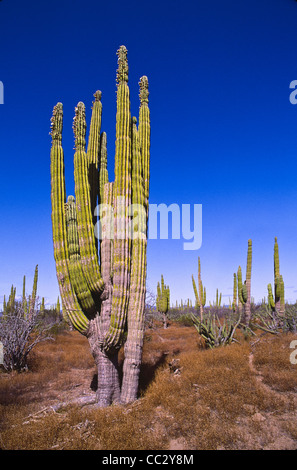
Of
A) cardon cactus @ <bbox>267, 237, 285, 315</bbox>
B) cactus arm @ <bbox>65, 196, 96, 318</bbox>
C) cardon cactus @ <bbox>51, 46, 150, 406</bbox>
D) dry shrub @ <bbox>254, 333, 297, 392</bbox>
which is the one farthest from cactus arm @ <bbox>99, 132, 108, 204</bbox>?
cardon cactus @ <bbox>267, 237, 285, 315</bbox>

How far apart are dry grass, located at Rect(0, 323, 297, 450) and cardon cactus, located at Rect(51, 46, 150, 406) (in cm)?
93

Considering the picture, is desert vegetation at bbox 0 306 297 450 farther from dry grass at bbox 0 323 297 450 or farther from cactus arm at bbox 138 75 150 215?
cactus arm at bbox 138 75 150 215

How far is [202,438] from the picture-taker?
12.4ft

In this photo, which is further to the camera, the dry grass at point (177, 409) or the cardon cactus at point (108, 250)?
the cardon cactus at point (108, 250)

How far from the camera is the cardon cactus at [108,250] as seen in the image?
214 inches

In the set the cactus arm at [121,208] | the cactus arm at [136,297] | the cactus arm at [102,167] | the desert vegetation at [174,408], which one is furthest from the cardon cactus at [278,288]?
the cactus arm at [102,167]

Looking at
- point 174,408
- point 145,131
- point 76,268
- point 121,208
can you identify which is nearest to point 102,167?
point 145,131

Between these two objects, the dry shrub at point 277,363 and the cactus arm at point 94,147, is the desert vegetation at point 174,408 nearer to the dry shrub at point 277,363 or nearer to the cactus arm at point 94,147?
the dry shrub at point 277,363

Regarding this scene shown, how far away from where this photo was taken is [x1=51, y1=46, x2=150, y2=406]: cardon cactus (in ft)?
17.8

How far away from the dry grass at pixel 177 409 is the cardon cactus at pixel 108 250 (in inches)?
36.5

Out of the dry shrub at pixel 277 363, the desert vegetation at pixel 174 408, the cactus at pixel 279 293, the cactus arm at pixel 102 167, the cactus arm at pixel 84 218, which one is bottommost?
the desert vegetation at pixel 174 408

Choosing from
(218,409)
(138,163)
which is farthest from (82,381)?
(138,163)

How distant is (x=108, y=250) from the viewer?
5.93 metres

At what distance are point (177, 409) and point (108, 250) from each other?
132 inches
